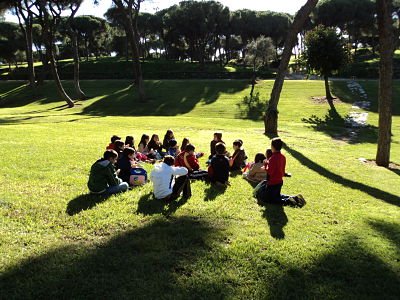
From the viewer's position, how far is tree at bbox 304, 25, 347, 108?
29.8 m

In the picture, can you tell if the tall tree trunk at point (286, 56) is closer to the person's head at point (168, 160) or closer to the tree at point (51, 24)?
→ the person's head at point (168, 160)

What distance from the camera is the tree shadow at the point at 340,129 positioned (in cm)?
2095

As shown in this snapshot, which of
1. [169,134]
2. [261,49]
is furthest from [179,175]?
[261,49]

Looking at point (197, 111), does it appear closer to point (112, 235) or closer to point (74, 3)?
point (74, 3)

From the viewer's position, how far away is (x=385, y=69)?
42.3 ft

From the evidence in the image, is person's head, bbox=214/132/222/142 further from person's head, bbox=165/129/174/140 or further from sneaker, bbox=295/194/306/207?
sneaker, bbox=295/194/306/207

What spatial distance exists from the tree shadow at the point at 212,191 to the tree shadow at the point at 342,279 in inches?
121

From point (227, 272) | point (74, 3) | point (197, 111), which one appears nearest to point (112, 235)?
point (227, 272)

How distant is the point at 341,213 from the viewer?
7887 mm

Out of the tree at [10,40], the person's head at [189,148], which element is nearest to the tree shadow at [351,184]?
the person's head at [189,148]

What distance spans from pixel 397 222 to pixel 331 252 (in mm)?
2560

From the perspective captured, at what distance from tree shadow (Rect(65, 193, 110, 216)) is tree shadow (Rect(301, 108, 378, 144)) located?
15770 millimetres

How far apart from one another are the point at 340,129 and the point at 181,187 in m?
18.6

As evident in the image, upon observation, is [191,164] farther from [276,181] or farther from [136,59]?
[136,59]
